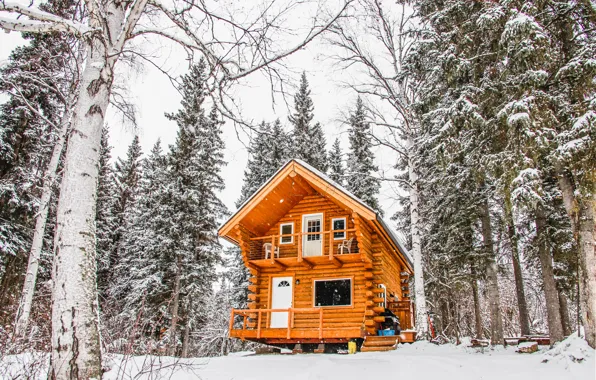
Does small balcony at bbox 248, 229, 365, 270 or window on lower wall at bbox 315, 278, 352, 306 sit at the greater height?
small balcony at bbox 248, 229, 365, 270

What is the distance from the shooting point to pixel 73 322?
4086 millimetres

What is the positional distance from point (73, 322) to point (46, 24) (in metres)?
3.61

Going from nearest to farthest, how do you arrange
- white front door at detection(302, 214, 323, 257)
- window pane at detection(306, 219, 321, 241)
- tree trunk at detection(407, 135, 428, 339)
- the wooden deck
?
tree trunk at detection(407, 135, 428, 339), the wooden deck, white front door at detection(302, 214, 323, 257), window pane at detection(306, 219, 321, 241)

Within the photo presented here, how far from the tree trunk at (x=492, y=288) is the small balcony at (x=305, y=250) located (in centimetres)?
523

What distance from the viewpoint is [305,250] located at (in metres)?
16.1

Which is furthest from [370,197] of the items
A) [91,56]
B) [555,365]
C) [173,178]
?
→ [91,56]

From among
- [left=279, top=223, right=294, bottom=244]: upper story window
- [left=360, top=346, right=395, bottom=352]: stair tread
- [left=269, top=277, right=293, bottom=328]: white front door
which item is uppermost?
[left=279, top=223, right=294, bottom=244]: upper story window

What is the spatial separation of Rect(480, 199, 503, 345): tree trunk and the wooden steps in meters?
4.64

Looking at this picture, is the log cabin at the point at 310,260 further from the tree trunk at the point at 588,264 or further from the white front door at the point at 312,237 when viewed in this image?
the tree trunk at the point at 588,264

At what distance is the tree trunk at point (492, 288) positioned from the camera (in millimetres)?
14625

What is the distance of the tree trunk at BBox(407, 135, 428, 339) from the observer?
14016 mm

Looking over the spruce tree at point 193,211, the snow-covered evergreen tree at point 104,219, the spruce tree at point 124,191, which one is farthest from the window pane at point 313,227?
the spruce tree at point 124,191

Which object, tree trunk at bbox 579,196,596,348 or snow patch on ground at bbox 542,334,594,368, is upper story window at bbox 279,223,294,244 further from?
tree trunk at bbox 579,196,596,348

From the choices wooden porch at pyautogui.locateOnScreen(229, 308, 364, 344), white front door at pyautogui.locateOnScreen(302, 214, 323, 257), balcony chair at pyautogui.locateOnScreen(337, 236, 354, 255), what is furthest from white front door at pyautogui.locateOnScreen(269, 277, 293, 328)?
balcony chair at pyautogui.locateOnScreen(337, 236, 354, 255)
